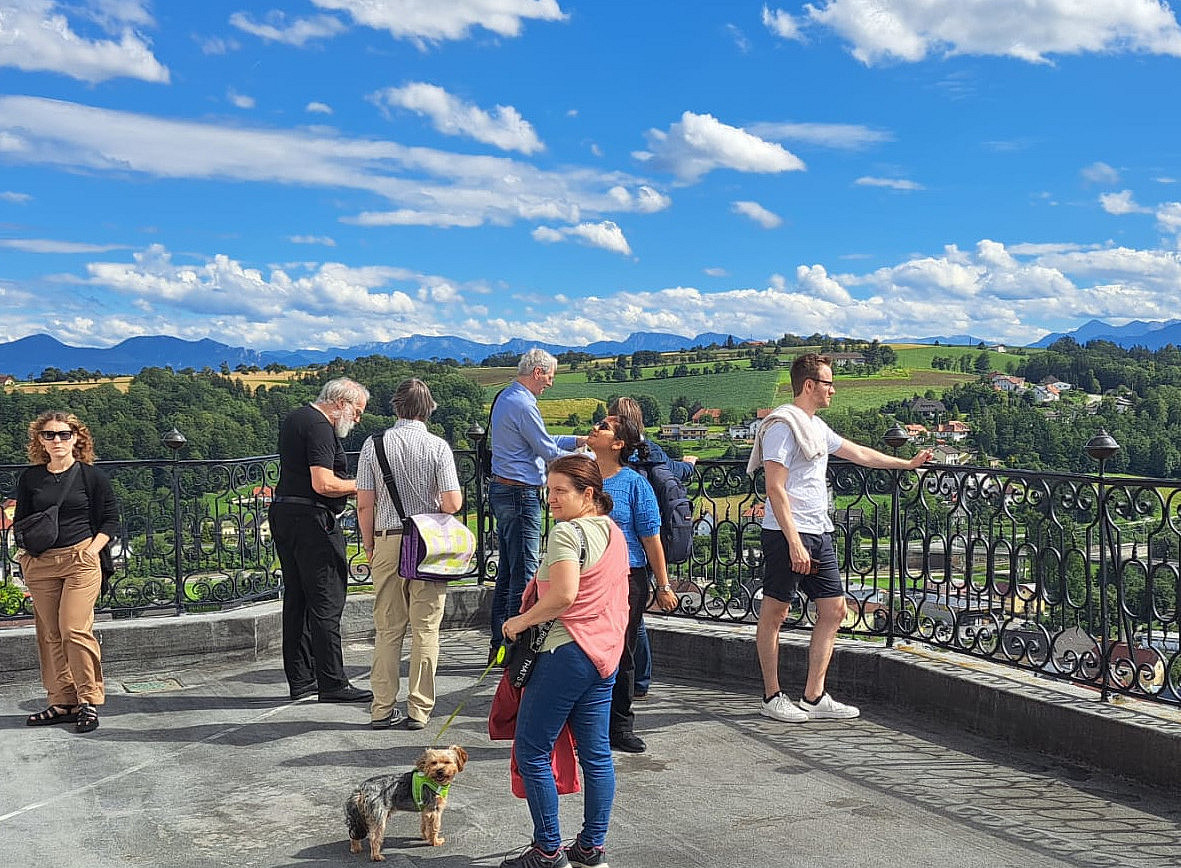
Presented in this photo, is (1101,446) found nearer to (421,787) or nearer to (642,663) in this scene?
(642,663)

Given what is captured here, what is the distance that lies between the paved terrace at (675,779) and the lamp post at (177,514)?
34.5 inches

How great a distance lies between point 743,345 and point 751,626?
7036 cm

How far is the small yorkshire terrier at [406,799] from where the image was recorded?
13.5 feet

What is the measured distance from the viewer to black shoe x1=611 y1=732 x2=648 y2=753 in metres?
5.42

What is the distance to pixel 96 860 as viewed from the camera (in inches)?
164

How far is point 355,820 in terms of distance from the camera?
4.14 metres

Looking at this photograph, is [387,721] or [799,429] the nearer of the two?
[799,429]

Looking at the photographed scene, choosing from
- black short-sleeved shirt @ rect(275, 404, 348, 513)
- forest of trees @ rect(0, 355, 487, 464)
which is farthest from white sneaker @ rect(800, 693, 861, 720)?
forest of trees @ rect(0, 355, 487, 464)

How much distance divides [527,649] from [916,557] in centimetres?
351

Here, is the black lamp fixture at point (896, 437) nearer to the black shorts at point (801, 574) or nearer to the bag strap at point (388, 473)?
the black shorts at point (801, 574)

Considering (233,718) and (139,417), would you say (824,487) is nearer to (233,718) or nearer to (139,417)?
(233,718)

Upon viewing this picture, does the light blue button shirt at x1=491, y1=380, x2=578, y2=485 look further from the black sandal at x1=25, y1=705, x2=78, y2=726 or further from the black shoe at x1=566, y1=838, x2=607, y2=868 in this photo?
the black shoe at x1=566, y1=838, x2=607, y2=868

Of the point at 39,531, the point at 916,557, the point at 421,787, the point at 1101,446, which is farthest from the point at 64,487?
the point at 1101,446

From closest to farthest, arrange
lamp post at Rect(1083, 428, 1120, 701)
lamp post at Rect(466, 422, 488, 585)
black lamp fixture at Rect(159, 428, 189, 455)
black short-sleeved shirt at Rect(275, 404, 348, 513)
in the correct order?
1. lamp post at Rect(1083, 428, 1120, 701)
2. black short-sleeved shirt at Rect(275, 404, 348, 513)
3. black lamp fixture at Rect(159, 428, 189, 455)
4. lamp post at Rect(466, 422, 488, 585)
